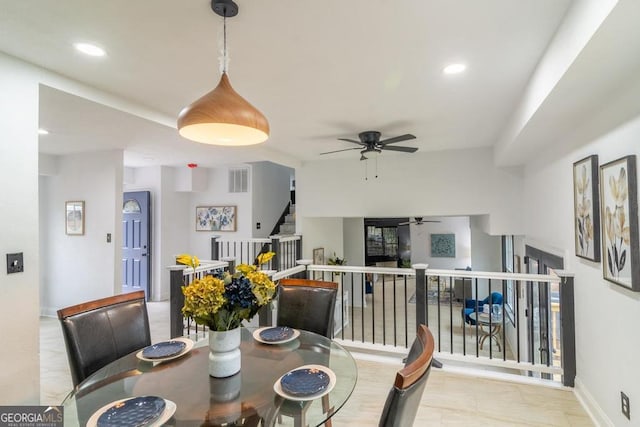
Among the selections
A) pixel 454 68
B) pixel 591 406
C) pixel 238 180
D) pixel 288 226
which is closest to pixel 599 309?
pixel 591 406

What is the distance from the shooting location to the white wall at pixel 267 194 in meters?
6.91

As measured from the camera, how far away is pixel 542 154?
12.6ft

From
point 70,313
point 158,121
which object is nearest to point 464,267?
point 158,121

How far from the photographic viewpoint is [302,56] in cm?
225

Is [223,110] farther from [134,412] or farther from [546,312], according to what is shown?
[546,312]

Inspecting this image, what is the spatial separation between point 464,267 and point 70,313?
12.8 m

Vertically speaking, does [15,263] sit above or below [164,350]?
above

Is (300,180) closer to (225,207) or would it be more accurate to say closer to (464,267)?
(225,207)

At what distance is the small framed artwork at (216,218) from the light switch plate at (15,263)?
184 inches

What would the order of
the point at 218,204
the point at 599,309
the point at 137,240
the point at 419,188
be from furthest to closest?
the point at 218,204
the point at 137,240
the point at 419,188
the point at 599,309

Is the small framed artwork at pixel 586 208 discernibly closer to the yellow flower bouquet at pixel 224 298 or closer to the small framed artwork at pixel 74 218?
the yellow flower bouquet at pixel 224 298

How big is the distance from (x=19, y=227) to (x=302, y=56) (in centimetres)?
228

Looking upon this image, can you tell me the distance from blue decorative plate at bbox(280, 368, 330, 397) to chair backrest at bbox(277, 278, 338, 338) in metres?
0.88

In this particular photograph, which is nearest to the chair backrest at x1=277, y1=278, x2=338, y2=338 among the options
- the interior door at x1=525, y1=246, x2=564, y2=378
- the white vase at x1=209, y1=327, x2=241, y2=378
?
the white vase at x1=209, y1=327, x2=241, y2=378
